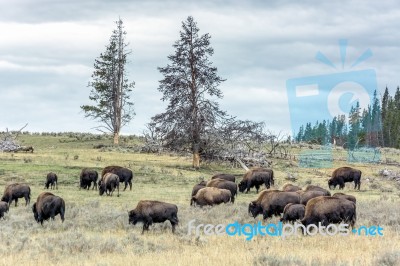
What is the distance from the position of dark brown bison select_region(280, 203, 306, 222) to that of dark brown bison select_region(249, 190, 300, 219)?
1513mm

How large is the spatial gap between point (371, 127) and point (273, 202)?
115786mm

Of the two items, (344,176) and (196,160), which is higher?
(196,160)

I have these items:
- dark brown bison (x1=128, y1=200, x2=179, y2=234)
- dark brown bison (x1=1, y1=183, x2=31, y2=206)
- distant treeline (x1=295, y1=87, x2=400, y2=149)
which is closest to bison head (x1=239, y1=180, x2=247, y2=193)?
dark brown bison (x1=1, y1=183, x2=31, y2=206)

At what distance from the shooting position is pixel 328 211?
677 inches

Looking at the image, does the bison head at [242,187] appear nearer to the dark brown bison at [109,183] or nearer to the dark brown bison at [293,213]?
the dark brown bison at [109,183]

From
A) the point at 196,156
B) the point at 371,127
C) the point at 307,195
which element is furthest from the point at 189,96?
the point at 371,127

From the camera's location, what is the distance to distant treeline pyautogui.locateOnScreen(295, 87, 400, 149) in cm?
11506

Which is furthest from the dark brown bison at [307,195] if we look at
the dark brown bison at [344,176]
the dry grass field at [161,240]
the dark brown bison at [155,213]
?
the dark brown bison at [344,176]

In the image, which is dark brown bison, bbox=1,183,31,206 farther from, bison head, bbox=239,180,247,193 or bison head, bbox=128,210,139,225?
bison head, bbox=239,180,247,193

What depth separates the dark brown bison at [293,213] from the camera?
18134 mm

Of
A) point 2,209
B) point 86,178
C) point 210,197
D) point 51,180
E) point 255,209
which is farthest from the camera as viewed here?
point 86,178

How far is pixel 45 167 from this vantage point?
37750 millimetres

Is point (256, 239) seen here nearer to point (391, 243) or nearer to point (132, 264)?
point (391, 243)

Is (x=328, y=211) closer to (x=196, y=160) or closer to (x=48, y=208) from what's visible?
(x=48, y=208)
